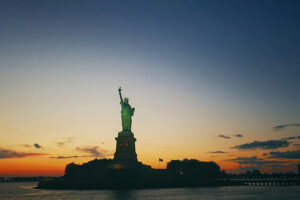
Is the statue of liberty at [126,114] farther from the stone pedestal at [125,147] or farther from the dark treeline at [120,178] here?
the dark treeline at [120,178]

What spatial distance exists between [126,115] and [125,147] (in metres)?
6.10

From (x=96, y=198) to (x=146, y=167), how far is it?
52.3 feet

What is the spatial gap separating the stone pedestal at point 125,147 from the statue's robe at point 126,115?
135 centimetres

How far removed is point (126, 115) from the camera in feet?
201

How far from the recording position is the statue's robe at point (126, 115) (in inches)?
2407

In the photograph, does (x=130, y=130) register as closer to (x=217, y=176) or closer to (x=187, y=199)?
(x=187, y=199)

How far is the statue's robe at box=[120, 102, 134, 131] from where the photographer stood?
6114cm

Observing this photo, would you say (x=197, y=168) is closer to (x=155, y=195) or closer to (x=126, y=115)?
(x=126, y=115)

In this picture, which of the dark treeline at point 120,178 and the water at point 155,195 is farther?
the dark treeline at point 120,178

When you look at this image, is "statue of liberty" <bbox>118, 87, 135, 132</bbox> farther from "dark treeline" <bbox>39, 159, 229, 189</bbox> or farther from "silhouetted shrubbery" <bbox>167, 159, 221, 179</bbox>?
"silhouetted shrubbery" <bbox>167, 159, 221, 179</bbox>

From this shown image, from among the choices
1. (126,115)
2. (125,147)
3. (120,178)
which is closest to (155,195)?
(120,178)

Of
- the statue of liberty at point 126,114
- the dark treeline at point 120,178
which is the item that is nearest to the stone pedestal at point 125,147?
the statue of liberty at point 126,114

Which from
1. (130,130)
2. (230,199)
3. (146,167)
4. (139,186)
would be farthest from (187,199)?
(130,130)

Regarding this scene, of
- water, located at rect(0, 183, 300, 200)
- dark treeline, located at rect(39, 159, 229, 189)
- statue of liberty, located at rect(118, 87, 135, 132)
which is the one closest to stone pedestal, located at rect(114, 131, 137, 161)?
statue of liberty, located at rect(118, 87, 135, 132)
